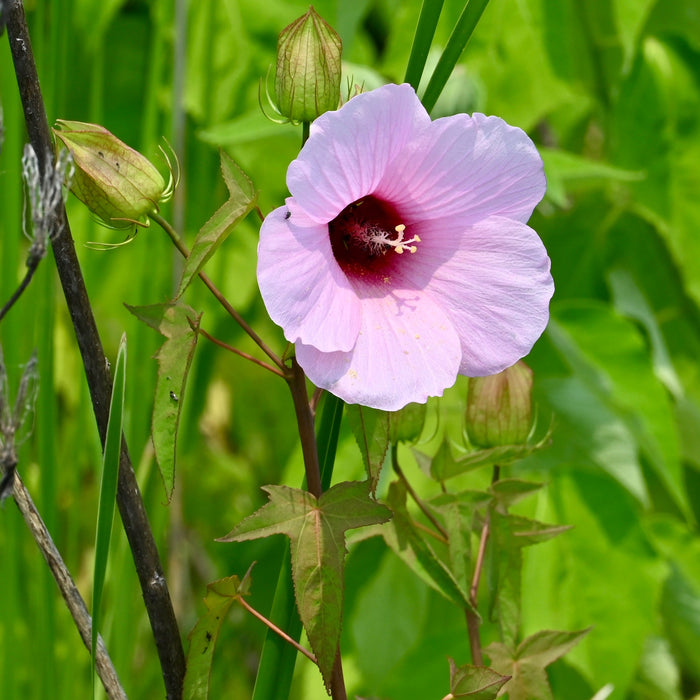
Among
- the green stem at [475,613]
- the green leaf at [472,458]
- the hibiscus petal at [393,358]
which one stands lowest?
the green stem at [475,613]

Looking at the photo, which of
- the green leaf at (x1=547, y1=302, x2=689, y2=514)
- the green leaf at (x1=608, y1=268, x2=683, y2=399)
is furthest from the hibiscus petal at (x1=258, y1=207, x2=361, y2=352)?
the green leaf at (x1=608, y1=268, x2=683, y2=399)

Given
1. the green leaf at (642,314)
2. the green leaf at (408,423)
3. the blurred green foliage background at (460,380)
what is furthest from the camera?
the green leaf at (642,314)

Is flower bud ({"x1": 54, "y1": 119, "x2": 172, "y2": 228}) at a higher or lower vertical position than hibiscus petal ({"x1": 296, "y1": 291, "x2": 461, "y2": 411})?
higher

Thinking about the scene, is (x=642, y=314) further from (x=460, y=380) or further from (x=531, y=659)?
(x=531, y=659)

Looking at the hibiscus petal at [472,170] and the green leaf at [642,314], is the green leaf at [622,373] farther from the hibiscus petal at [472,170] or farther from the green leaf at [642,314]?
the hibiscus petal at [472,170]

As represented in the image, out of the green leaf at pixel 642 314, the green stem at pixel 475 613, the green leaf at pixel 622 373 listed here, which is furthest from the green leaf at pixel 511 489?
the green leaf at pixel 642 314

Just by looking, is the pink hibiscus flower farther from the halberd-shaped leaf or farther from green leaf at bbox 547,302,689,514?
green leaf at bbox 547,302,689,514

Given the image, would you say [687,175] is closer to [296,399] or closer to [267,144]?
[267,144]

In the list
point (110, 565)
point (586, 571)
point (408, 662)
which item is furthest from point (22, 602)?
point (586, 571)
